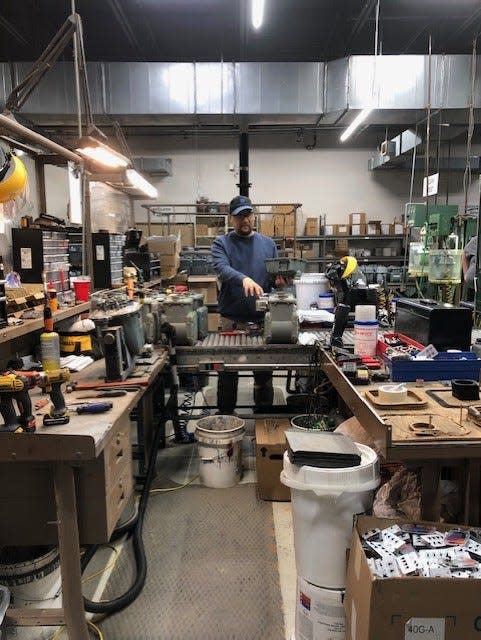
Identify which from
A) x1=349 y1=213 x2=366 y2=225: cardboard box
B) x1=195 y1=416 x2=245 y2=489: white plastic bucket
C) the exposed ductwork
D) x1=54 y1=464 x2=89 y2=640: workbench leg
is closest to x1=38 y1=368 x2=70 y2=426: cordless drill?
x1=54 y1=464 x2=89 y2=640: workbench leg

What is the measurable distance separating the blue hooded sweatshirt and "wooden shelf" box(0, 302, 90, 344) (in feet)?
2.99

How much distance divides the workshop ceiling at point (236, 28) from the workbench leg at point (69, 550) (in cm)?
515

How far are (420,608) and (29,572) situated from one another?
1226 mm

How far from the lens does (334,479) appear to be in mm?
1427

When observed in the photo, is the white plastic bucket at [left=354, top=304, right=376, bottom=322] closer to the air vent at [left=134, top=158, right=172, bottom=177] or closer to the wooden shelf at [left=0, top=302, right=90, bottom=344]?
the wooden shelf at [left=0, top=302, right=90, bottom=344]

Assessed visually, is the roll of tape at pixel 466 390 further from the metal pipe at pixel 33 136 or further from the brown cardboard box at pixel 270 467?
the metal pipe at pixel 33 136

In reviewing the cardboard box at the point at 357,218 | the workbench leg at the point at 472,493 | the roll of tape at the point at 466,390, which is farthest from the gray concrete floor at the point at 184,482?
the cardboard box at the point at 357,218

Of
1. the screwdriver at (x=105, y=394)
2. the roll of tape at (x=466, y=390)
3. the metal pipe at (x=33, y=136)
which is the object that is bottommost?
the screwdriver at (x=105, y=394)

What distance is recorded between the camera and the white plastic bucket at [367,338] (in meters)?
2.13

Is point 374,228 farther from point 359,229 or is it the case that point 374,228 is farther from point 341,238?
point 341,238

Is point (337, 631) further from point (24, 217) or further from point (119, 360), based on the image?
point (24, 217)

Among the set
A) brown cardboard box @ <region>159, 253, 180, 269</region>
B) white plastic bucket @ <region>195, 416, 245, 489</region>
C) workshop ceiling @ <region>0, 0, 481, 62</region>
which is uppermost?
workshop ceiling @ <region>0, 0, 481, 62</region>

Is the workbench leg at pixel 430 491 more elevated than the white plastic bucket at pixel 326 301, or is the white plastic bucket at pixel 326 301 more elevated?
the white plastic bucket at pixel 326 301

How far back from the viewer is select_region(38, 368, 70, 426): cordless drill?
146 cm
